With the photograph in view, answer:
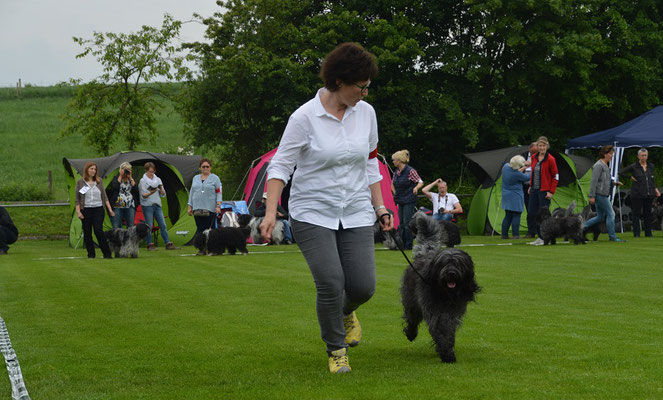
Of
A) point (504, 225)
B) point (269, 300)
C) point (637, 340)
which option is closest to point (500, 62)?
point (504, 225)

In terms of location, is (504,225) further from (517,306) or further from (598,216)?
(517,306)

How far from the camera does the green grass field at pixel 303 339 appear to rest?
4250 mm

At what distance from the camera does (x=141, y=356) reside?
5.27 metres

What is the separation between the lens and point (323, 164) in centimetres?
446

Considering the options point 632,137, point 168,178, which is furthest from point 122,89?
point 632,137

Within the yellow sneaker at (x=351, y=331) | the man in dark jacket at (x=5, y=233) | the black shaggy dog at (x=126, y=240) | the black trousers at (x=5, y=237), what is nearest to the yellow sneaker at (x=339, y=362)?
the yellow sneaker at (x=351, y=331)

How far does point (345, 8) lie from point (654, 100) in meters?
10.2

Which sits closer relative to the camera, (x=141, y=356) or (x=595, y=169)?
(x=141, y=356)

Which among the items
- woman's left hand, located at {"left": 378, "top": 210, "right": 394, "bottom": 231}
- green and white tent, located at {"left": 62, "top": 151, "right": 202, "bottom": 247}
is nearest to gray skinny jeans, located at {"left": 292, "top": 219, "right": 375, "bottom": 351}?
woman's left hand, located at {"left": 378, "top": 210, "right": 394, "bottom": 231}

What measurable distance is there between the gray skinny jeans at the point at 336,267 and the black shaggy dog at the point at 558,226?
11.1m

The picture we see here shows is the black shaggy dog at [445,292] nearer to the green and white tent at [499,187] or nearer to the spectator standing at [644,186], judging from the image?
the spectator standing at [644,186]

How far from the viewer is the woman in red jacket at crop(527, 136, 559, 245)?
1495 cm

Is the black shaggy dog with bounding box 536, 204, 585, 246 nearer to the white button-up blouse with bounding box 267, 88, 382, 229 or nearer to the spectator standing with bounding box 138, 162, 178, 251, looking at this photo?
the spectator standing with bounding box 138, 162, 178, 251

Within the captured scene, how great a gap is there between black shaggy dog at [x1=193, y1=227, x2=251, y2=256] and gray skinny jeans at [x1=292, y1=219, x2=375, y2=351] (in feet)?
34.1
